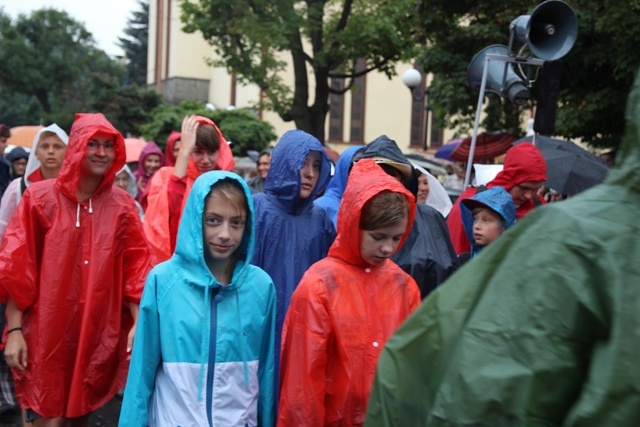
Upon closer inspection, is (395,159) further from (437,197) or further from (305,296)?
(437,197)

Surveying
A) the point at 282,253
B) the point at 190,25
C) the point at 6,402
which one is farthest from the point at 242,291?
the point at 190,25

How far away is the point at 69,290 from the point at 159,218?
1.44m

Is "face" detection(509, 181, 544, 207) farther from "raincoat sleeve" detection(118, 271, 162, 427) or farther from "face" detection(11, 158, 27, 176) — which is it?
"face" detection(11, 158, 27, 176)

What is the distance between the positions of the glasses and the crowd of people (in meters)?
0.01

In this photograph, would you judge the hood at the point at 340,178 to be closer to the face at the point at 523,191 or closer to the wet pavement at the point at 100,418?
the face at the point at 523,191

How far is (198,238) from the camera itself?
12.9 feet

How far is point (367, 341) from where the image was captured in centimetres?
376

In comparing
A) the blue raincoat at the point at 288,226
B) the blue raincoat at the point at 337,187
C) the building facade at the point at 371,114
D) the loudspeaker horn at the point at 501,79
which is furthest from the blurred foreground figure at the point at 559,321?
the building facade at the point at 371,114

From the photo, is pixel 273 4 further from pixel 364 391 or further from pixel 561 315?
pixel 561 315

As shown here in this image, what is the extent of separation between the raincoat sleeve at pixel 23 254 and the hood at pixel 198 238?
4.02ft

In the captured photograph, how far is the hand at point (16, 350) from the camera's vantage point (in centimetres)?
482

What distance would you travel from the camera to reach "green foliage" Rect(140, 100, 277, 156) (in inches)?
1014

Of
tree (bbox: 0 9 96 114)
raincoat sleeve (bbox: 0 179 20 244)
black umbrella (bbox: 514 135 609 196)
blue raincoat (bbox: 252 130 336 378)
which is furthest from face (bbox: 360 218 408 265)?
tree (bbox: 0 9 96 114)

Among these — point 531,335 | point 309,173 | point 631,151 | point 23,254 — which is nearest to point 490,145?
point 309,173
